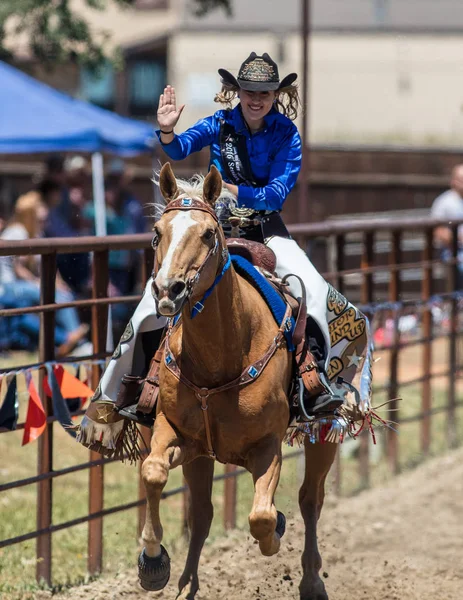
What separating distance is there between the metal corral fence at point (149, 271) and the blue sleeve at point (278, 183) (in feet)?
4.26

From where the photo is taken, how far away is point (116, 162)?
15.2 metres

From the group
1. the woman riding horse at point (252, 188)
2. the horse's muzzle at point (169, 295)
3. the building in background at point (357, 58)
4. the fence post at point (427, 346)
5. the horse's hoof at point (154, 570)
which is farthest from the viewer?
the building in background at point (357, 58)

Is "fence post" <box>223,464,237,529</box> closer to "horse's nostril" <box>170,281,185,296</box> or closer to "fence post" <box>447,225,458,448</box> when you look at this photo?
"fence post" <box>447,225,458,448</box>

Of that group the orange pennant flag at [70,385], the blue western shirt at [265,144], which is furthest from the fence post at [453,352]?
the blue western shirt at [265,144]

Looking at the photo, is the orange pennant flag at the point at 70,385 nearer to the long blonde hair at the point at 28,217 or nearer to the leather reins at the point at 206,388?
the leather reins at the point at 206,388

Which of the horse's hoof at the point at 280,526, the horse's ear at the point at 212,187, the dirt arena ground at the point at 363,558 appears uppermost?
the horse's ear at the point at 212,187

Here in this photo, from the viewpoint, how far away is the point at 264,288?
524 cm

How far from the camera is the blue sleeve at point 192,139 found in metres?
5.13

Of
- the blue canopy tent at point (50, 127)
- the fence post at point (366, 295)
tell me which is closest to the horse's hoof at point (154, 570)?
the fence post at point (366, 295)

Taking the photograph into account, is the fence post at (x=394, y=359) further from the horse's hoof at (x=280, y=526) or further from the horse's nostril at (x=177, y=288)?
the horse's nostril at (x=177, y=288)

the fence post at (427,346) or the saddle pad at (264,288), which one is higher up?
the saddle pad at (264,288)

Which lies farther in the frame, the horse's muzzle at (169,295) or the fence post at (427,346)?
the fence post at (427,346)

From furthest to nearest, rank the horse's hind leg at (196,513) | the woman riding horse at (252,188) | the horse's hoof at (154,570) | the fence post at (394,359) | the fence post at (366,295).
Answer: the fence post at (394,359) < the fence post at (366,295) < the horse's hind leg at (196,513) < the woman riding horse at (252,188) < the horse's hoof at (154,570)

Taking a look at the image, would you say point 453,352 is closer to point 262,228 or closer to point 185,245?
point 262,228
